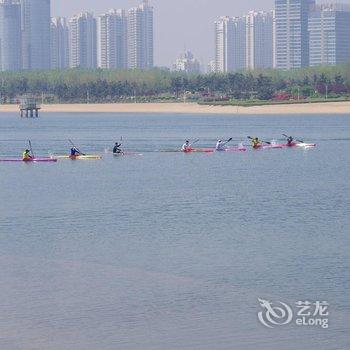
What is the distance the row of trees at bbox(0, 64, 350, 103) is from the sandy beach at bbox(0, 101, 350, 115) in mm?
2585

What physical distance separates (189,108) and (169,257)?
119 meters

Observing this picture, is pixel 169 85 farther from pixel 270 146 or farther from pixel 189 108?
pixel 270 146

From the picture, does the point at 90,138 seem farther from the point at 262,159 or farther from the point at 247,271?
the point at 247,271

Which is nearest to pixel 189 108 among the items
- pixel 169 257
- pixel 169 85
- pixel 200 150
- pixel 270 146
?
pixel 169 85

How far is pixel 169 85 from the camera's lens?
523ft

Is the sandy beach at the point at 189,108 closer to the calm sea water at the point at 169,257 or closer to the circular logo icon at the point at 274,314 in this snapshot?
the calm sea water at the point at 169,257

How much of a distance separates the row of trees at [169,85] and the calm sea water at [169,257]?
95548 millimetres

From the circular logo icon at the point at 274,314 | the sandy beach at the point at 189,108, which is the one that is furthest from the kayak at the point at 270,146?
the sandy beach at the point at 189,108

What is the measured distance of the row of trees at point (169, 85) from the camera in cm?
14525

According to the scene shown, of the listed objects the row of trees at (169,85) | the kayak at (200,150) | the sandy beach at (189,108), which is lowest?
the sandy beach at (189,108)

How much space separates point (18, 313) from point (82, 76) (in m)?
148

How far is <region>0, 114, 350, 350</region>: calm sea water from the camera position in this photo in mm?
19938

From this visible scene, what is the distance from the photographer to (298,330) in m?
19.7

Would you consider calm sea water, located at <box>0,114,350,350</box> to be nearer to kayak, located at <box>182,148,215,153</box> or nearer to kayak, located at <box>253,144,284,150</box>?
kayak, located at <box>182,148,215,153</box>
